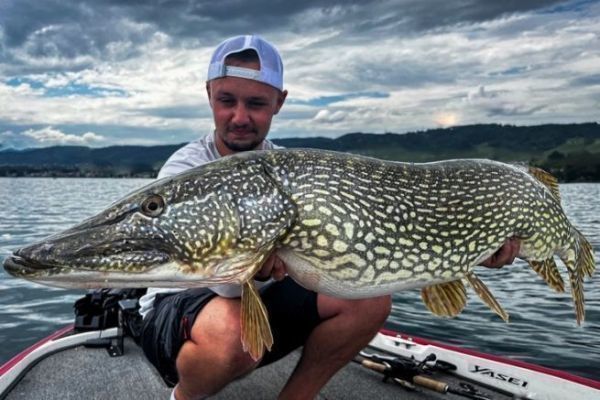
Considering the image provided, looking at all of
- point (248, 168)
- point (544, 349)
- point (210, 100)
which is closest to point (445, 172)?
point (248, 168)

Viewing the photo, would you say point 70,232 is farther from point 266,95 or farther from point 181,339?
point 266,95

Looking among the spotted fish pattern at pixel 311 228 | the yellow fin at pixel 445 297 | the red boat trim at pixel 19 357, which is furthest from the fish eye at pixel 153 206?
the red boat trim at pixel 19 357

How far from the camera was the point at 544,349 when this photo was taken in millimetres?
7129

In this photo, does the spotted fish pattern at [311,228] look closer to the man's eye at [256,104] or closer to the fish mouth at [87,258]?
the fish mouth at [87,258]

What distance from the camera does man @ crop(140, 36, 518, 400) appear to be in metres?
3.10

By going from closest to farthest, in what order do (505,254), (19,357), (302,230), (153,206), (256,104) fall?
(153,206)
(302,230)
(505,254)
(256,104)
(19,357)

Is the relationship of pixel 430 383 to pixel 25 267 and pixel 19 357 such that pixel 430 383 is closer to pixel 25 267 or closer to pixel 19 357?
pixel 25 267

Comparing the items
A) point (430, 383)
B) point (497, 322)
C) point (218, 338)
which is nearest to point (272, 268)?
point (218, 338)

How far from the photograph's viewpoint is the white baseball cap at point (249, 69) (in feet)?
11.9

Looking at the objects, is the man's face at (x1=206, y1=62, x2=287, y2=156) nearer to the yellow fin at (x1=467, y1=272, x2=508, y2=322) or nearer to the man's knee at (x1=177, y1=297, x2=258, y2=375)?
the man's knee at (x1=177, y1=297, x2=258, y2=375)

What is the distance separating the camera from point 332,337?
3.49m

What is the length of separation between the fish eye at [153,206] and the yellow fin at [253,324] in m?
0.54

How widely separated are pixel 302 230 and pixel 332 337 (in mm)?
1011

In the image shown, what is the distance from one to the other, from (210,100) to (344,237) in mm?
1624
